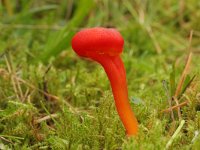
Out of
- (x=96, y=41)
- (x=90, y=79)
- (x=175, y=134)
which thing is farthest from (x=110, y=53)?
(x=90, y=79)

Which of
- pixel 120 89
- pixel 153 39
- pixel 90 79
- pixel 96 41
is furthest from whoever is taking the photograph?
pixel 153 39

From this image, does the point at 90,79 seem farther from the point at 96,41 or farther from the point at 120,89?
the point at 96,41

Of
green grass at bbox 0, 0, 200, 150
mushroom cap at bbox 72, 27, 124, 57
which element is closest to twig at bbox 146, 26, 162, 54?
green grass at bbox 0, 0, 200, 150

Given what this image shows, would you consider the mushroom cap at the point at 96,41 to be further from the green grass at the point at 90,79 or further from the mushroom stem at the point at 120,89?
the green grass at the point at 90,79

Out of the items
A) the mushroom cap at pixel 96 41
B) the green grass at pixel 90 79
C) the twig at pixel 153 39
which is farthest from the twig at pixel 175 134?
the twig at pixel 153 39

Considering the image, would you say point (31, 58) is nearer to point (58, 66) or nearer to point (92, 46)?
point (58, 66)

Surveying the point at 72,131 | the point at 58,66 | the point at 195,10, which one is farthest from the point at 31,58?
the point at 195,10
